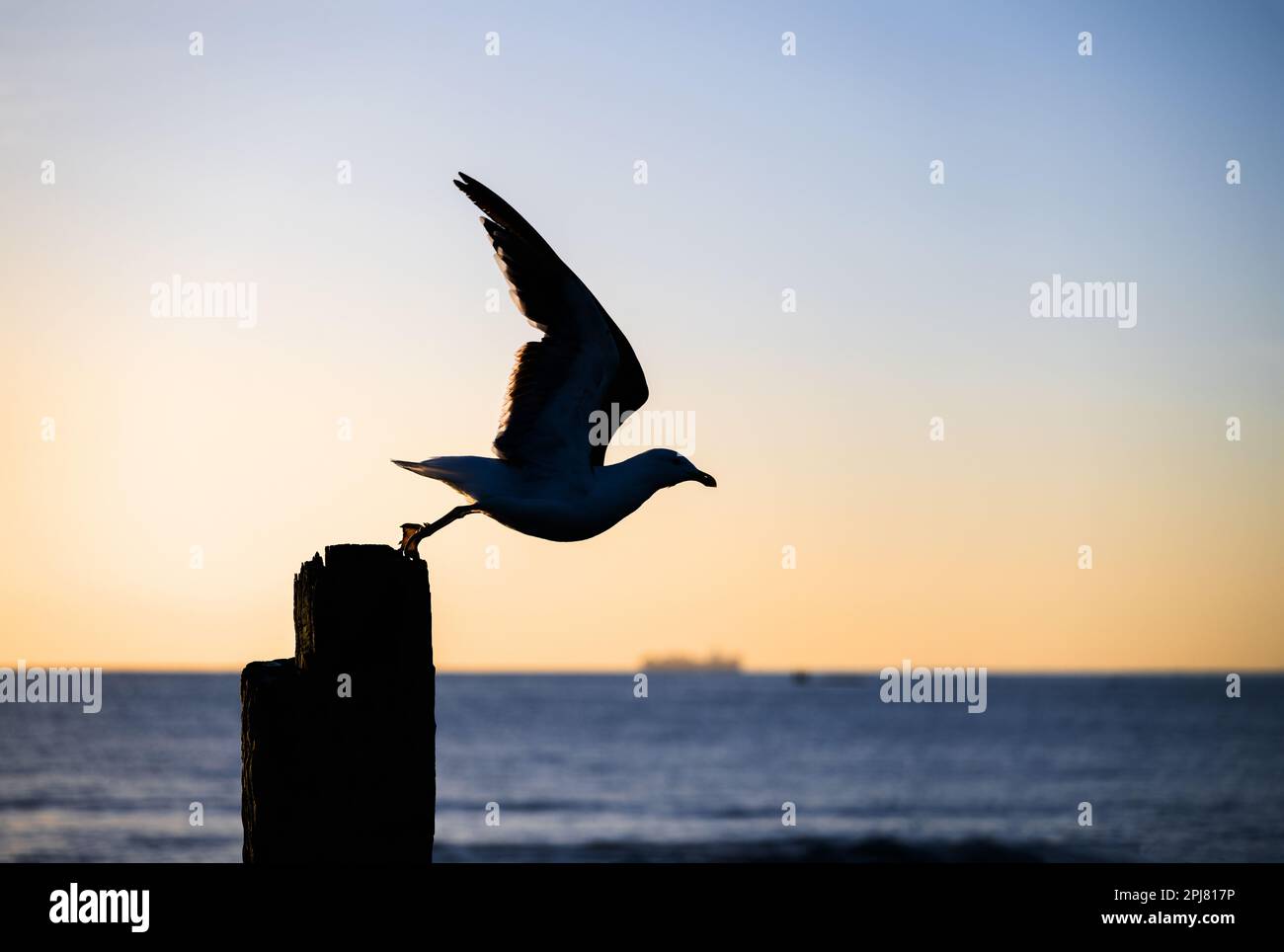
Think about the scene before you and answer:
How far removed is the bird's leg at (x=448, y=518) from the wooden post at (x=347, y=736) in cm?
158

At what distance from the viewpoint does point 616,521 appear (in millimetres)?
8531

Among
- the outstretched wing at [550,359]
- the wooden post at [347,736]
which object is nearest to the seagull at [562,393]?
the outstretched wing at [550,359]

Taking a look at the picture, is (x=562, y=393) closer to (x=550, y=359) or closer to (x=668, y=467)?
(x=550, y=359)

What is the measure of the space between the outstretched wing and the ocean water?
3.46m

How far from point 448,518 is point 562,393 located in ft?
4.97

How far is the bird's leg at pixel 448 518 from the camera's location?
23.9ft

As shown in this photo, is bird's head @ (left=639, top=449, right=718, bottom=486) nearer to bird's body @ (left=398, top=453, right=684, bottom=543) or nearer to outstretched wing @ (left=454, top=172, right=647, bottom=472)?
bird's body @ (left=398, top=453, right=684, bottom=543)

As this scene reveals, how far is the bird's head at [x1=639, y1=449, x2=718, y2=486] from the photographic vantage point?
8703 mm

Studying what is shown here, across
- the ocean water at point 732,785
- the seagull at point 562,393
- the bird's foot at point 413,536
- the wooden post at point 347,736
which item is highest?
the seagull at point 562,393

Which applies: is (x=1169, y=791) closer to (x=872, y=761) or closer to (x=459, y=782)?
(x=872, y=761)

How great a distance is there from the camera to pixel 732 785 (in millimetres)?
55250

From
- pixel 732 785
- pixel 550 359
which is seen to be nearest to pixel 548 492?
pixel 550 359

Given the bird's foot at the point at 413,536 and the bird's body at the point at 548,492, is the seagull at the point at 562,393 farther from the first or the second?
the bird's foot at the point at 413,536

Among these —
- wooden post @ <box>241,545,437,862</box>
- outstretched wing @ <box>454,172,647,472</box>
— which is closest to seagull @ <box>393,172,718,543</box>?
outstretched wing @ <box>454,172,647,472</box>
